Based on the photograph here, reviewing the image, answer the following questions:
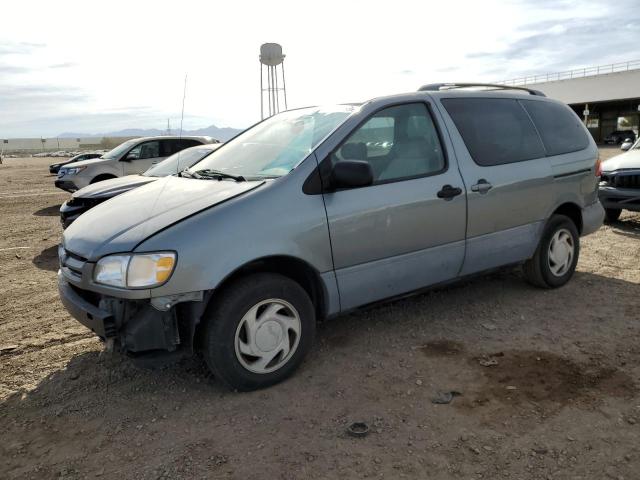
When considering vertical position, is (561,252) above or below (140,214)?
below

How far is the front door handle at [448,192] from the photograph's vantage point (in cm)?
396

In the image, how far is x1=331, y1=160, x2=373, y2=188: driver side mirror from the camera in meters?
3.31

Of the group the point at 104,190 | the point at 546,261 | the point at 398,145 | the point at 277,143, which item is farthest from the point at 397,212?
the point at 104,190

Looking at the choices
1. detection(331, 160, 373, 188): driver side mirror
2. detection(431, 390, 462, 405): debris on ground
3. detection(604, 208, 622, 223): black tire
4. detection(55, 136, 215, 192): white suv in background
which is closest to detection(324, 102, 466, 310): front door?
detection(331, 160, 373, 188): driver side mirror

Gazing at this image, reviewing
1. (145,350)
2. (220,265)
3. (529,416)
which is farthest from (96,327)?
A: (529,416)

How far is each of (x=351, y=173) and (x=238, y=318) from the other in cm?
112

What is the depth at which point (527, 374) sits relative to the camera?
3.49 m

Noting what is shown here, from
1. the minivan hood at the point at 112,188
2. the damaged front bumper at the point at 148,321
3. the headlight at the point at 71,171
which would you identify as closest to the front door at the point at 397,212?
the damaged front bumper at the point at 148,321

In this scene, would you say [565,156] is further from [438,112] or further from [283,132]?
[283,132]

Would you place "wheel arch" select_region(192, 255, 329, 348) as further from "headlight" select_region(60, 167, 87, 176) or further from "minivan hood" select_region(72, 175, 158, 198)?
"headlight" select_region(60, 167, 87, 176)

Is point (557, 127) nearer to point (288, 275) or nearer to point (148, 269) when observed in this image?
point (288, 275)

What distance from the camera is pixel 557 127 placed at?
511 cm

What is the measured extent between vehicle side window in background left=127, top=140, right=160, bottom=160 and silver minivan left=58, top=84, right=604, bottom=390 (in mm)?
→ 8134

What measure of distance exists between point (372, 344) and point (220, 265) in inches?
60.4
